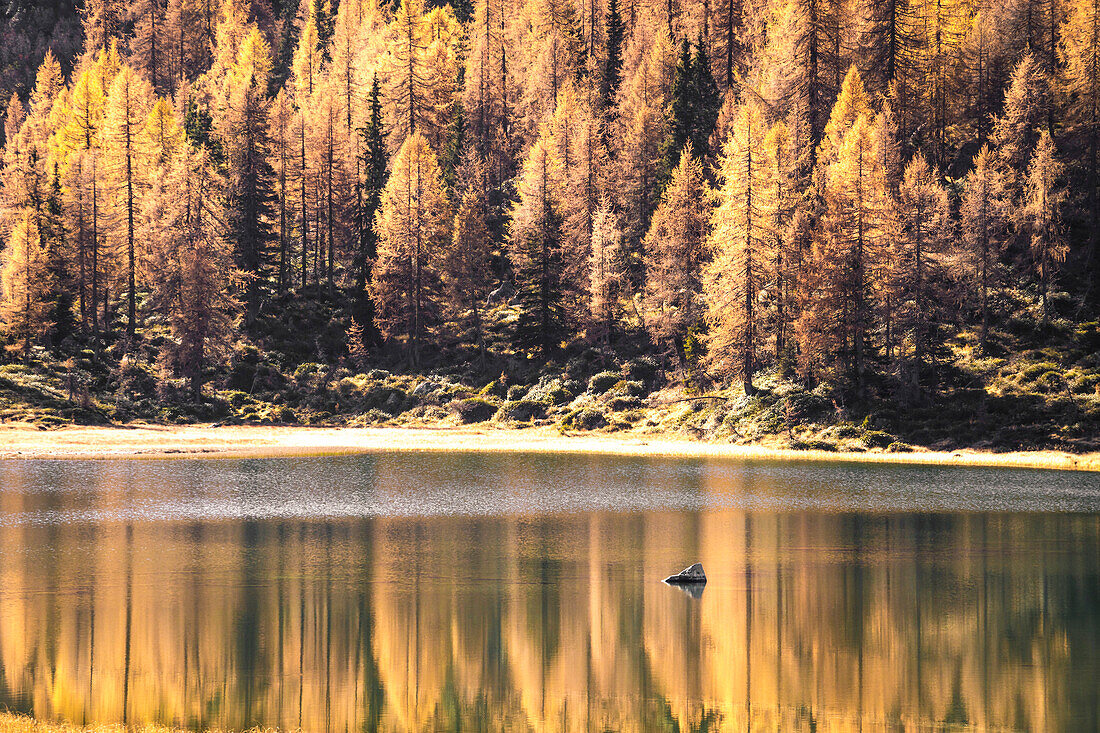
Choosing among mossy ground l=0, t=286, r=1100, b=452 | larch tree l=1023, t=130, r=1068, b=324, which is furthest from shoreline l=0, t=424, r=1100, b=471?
larch tree l=1023, t=130, r=1068, b=324

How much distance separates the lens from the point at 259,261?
87.4m

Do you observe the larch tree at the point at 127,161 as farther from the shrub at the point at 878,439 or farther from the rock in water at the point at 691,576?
the rock in water at the point at 691,576

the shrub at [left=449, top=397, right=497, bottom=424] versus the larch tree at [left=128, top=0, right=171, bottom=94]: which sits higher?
the larch tree at [left=128, top=0, right=171, bottom=94]

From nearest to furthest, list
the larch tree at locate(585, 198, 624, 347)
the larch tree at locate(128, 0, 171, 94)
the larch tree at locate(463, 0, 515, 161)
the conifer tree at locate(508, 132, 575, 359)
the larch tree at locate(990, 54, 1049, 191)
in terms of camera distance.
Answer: the larch tree at locate(990, 54, 1049, 191), the larch tree at locate(585, 198, 624, 347), the conifer tree at locate(508, 132, 575, 359), the larch tree at locate(463, 0, 515, 161), the larch tree at locate(128, 0, 171, 94)

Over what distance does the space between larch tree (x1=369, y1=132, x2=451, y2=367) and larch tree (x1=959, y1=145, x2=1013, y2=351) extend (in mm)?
38662

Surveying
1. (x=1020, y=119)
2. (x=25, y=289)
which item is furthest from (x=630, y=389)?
(x=25, y=289)

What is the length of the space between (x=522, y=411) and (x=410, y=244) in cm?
1718

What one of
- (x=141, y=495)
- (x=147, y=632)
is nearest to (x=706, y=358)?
(x=141, y=495)

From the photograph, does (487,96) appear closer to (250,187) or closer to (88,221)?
(250,187)

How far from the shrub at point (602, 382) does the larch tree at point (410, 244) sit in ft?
51.8

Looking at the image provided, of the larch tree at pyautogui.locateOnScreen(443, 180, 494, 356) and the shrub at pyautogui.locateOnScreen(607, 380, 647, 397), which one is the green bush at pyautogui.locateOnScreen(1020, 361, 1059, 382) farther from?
the larch tree at pyautogui.locateOnScreen(443, 180, 494, 356)

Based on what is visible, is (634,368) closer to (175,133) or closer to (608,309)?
(608,309)

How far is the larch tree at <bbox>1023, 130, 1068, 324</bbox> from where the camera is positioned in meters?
63.1

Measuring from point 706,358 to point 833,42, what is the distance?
28108 millimetres
